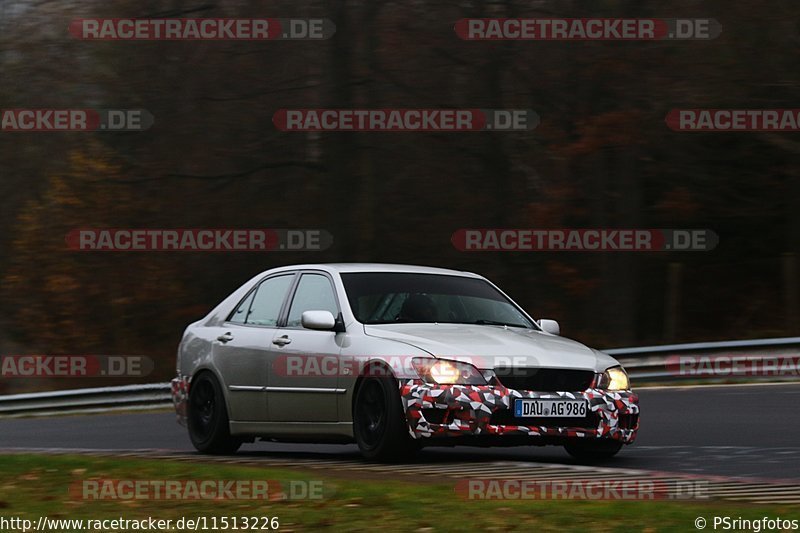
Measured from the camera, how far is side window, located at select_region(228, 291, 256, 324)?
12.8m

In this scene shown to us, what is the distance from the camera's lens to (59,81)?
34312mm

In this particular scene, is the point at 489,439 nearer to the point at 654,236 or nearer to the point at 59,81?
the point at 654,236

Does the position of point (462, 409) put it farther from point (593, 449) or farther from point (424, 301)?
point (424, 301)

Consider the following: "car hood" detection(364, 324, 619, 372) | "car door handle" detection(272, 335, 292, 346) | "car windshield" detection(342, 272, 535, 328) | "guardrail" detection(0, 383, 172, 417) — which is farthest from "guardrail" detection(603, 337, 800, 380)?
"car hood" detection(364, 324, 619, 372)

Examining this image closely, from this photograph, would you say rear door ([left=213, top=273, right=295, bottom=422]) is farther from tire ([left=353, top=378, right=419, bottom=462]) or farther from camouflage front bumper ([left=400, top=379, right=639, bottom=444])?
camouflage front bumper ([left=400, top=379, right=639, bottom=444])

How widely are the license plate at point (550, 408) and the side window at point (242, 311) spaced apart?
3201 millimetres

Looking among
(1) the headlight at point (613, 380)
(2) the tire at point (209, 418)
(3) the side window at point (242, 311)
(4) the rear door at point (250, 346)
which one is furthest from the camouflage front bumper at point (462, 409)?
(3) the side window at point (242, 311)

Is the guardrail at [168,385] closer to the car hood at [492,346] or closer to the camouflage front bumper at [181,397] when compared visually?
the camouflage front bumper at [181,397]

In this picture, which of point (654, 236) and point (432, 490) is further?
point (654, 236)

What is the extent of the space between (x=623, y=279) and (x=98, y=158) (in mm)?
12589

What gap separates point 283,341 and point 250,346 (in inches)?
19.2

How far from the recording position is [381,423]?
10.5 meters

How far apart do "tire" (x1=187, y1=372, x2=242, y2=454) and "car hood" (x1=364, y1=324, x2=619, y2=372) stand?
1878mm

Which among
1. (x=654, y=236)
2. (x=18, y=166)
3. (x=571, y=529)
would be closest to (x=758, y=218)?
(x=654, y=236)
